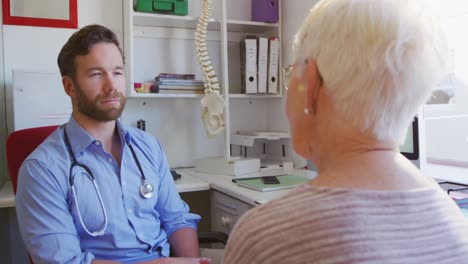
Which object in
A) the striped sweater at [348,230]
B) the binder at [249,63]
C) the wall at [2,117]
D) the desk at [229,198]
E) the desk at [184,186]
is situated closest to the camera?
the striped sweater at [348,230]

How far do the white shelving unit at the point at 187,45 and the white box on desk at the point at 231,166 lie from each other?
15cm

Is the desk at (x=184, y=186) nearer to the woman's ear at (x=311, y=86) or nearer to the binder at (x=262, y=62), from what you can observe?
the binder at (x=262, y=62)

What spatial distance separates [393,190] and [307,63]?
24 cm

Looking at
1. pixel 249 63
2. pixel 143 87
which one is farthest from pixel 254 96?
pixel 143 87

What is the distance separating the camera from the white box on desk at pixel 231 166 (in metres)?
2.28

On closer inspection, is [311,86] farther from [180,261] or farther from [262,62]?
[262,62]

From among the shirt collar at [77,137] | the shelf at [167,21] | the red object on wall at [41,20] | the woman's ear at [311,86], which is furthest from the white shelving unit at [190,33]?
the woman's ear at [311,86]

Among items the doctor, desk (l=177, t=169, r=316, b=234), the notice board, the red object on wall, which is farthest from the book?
the red object on wall

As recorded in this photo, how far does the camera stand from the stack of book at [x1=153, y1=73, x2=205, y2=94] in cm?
240

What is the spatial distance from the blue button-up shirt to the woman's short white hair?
989 millimetres

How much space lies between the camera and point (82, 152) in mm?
1449

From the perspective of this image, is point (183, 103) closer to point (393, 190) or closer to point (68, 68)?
point (68, 68)

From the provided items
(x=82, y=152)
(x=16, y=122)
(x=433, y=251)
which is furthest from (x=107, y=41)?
(x=433, y=251)

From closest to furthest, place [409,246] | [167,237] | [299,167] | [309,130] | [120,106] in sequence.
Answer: [409,246] < [309,130] < [120,106] < [167,237] < [299,167]
